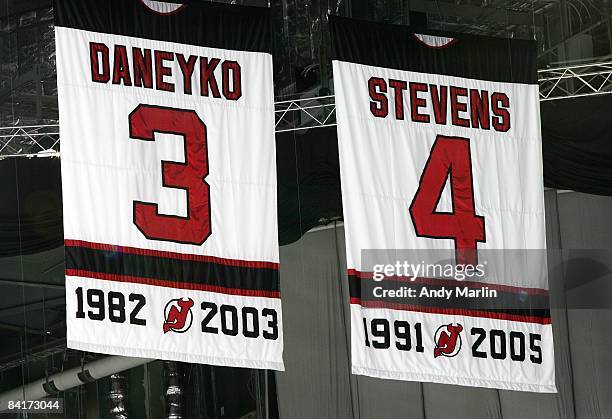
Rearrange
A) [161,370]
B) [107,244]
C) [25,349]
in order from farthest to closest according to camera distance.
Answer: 1. [161,370]
2. [25,349]
3. [107,244]

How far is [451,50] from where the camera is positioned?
8094mm

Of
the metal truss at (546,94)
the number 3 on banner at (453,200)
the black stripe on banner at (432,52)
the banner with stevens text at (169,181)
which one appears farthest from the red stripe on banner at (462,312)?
the metal truss at (546,94)

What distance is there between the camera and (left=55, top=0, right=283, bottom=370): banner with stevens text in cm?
686

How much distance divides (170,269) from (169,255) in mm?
93

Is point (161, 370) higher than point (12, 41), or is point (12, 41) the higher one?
point (12, 41)

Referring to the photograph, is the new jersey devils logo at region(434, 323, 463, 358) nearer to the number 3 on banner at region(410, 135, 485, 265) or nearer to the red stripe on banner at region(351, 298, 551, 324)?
the red stripe on banner at region(351, 298, 551, 324)

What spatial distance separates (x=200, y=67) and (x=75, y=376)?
2844mm

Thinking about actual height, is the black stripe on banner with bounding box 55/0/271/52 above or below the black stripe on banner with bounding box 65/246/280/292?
above

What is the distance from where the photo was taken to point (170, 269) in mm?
7102

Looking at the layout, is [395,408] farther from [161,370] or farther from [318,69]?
[318,69]

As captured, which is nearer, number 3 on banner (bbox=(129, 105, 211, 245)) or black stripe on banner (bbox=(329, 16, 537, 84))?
number 3 on banner (bbox=(129, 105, 211, 245))

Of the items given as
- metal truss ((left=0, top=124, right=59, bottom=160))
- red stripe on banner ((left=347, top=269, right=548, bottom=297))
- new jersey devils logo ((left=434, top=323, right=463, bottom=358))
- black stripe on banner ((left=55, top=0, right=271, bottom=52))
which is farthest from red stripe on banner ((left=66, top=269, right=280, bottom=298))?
metal truss ((left=0, top=124, right=59, bottom=160))

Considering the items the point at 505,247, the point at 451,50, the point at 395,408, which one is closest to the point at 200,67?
the point at 451,50
